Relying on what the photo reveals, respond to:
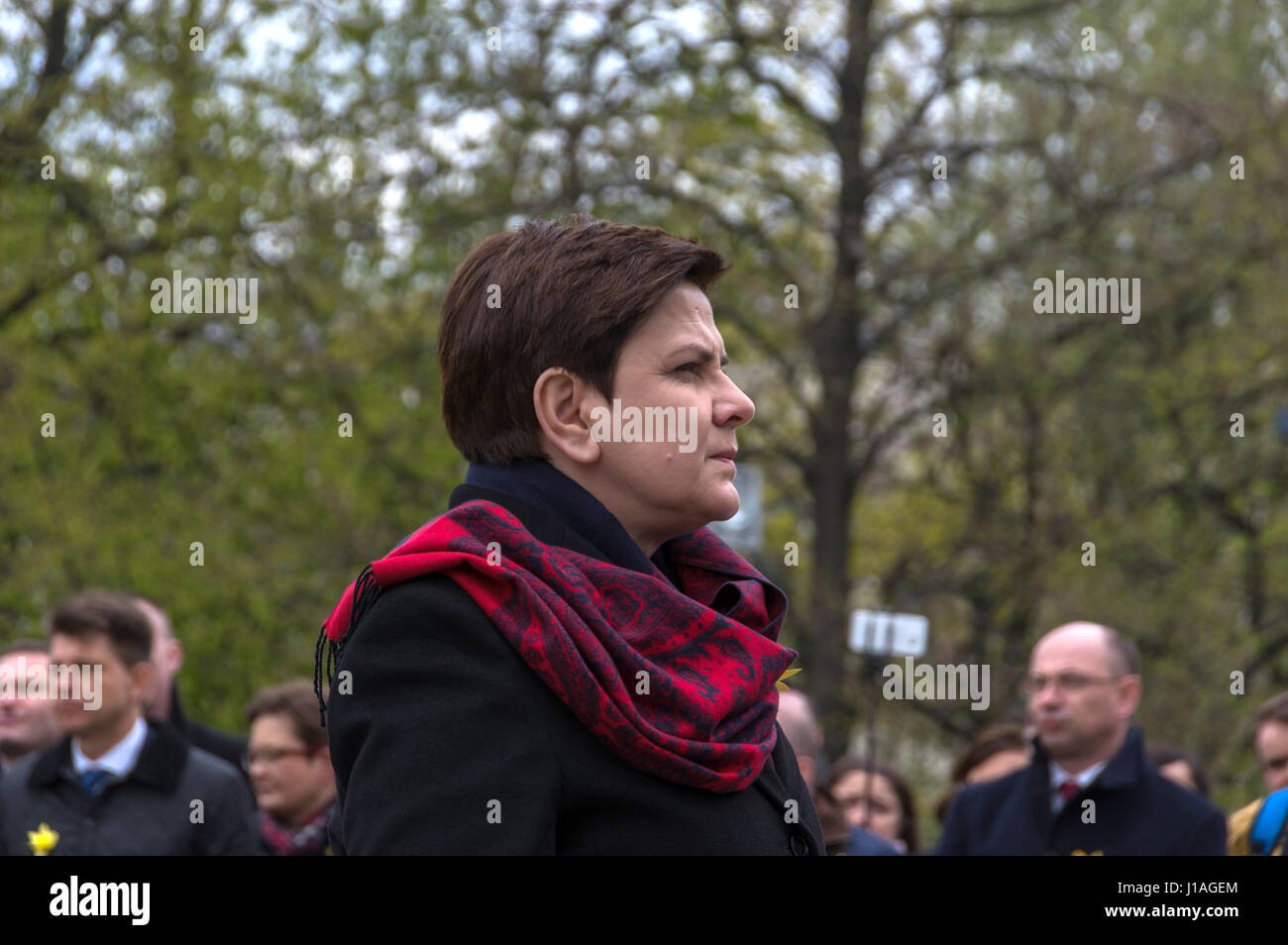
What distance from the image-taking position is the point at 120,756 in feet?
18.3

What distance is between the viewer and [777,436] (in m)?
13.8

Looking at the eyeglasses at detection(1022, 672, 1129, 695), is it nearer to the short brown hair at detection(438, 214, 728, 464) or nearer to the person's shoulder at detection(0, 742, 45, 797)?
the person's shoulder at detection(0, 742, 45, 797)

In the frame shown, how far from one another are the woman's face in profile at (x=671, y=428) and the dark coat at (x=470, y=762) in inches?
12.6

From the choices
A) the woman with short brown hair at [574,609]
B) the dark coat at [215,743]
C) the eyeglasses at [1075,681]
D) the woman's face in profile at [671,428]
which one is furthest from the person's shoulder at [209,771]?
the woman's face in profile at [671,428]

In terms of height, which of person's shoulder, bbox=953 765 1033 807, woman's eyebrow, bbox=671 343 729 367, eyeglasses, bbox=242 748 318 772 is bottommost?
person's shoulder, bbox=953 765 1033 807

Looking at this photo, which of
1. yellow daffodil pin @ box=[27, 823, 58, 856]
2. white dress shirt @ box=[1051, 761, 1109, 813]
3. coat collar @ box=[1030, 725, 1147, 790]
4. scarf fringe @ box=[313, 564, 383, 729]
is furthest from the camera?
white dress shirt @ box=[1051, 761, 1109, 813]

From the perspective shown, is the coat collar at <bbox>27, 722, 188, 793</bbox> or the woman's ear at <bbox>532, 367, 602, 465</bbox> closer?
the woman's ear at <bbox>532, 367, 602, 465</bbox>

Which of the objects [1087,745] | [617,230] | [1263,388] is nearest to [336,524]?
[1263,388]

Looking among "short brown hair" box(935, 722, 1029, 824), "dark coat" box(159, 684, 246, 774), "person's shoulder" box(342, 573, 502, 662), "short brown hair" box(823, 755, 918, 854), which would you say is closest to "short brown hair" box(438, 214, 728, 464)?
"person's shoulder" box(342, 573, 502, 662)

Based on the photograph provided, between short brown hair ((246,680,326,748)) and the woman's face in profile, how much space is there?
158 inches

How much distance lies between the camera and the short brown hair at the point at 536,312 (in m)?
2.21

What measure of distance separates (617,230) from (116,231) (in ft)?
39.5

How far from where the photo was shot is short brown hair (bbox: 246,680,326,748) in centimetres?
611

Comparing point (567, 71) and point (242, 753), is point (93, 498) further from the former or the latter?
point (242, 753)
